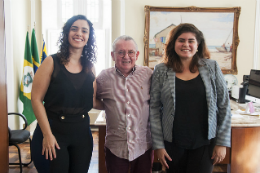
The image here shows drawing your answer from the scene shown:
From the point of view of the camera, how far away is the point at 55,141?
1202mm

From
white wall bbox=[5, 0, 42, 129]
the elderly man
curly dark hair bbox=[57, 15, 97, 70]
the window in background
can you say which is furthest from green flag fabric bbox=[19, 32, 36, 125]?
the elderly man

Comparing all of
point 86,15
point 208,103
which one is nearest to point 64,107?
point 208,103

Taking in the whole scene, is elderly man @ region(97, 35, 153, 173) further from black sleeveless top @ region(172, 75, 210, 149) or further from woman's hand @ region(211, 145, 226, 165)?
woman's hand @ region(211, 145, 226, 165)

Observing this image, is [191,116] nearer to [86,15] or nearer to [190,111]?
[190,111]

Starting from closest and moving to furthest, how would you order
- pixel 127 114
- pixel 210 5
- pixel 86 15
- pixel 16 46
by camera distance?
pixel 127 114 → pixel 16 46 → pixel 210 5 → pixel 86 15

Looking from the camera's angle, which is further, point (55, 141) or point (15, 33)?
point (15, 33)

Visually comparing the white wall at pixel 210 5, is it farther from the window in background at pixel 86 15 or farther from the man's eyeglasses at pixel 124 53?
the man's eyeglasses at pixel 124 53

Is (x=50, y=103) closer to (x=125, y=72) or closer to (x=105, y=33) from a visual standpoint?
(x=125, y=72)

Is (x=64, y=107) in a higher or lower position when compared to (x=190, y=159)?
higher

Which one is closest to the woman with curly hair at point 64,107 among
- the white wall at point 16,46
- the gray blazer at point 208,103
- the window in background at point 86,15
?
the gray blazer at point 208,103

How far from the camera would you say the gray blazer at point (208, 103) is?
3.99 feet

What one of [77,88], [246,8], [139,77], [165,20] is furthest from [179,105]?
[246,8]

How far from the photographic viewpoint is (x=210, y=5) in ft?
12.9

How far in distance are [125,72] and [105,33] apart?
3106mm
